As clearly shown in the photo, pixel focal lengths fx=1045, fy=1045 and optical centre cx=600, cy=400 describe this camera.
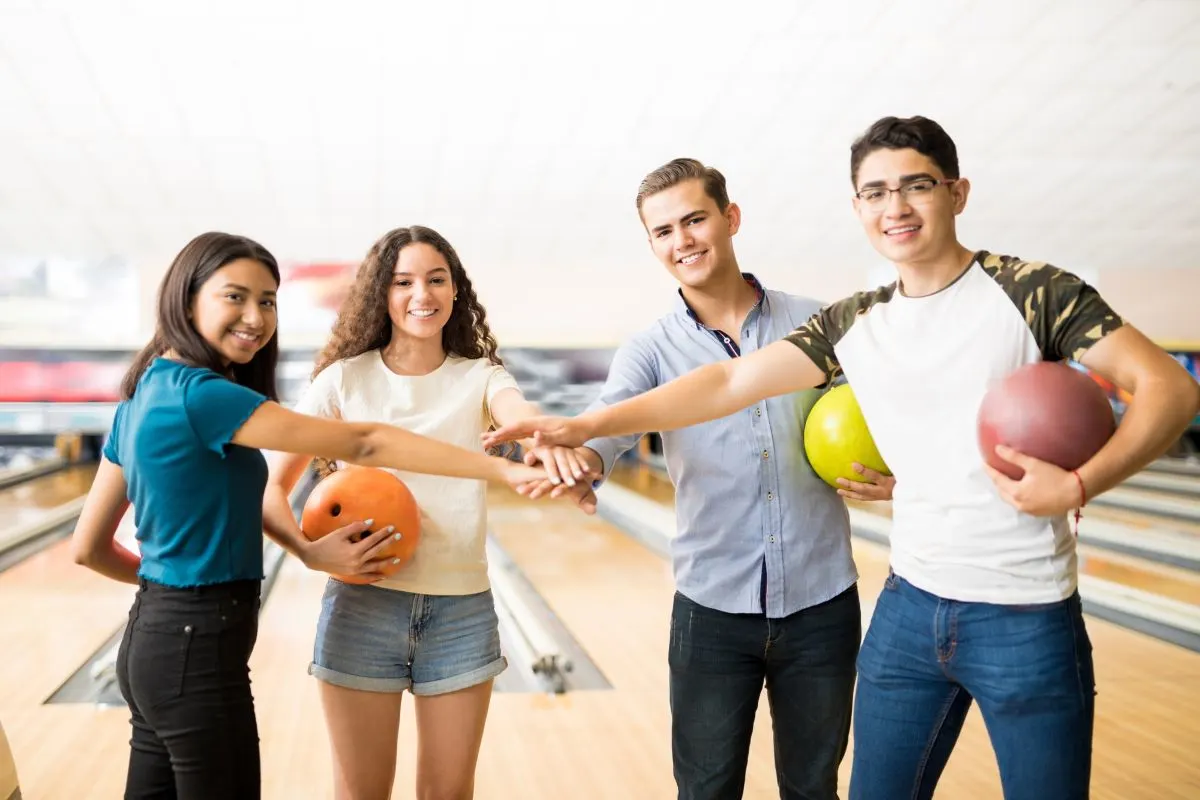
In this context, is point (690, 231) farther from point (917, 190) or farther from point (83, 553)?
point (83, 553)

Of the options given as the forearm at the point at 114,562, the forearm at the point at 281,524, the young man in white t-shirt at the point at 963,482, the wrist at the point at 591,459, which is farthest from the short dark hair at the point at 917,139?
the forearm at the point at 114,562

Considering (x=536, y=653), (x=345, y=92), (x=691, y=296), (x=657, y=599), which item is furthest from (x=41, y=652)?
(x=345, y=92)

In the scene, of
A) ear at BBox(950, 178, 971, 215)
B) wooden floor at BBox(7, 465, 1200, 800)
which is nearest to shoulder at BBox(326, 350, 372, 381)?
ear at BBox(950, 178, 971, 215)

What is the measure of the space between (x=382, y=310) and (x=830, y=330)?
0.81 meters

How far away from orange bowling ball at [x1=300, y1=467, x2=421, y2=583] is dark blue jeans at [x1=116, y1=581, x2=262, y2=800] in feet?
0.93

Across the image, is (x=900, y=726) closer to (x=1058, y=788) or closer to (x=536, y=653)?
(x=1058, y=788)

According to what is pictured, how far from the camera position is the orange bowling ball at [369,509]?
69.4 inches

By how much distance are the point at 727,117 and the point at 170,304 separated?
609 centimetres

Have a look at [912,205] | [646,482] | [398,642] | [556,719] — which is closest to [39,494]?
[646,482]

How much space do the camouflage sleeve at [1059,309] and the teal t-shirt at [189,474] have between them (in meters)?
1.08

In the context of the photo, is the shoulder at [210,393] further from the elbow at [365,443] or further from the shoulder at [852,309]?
the shoulder at [852,309]

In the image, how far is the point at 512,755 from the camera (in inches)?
119

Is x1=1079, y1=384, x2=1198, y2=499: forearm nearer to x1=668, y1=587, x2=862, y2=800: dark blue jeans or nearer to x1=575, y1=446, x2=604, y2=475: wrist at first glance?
x1=668, y1=587, x2=862, y2=800: dark blue jeans

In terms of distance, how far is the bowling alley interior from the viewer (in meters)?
1.58
